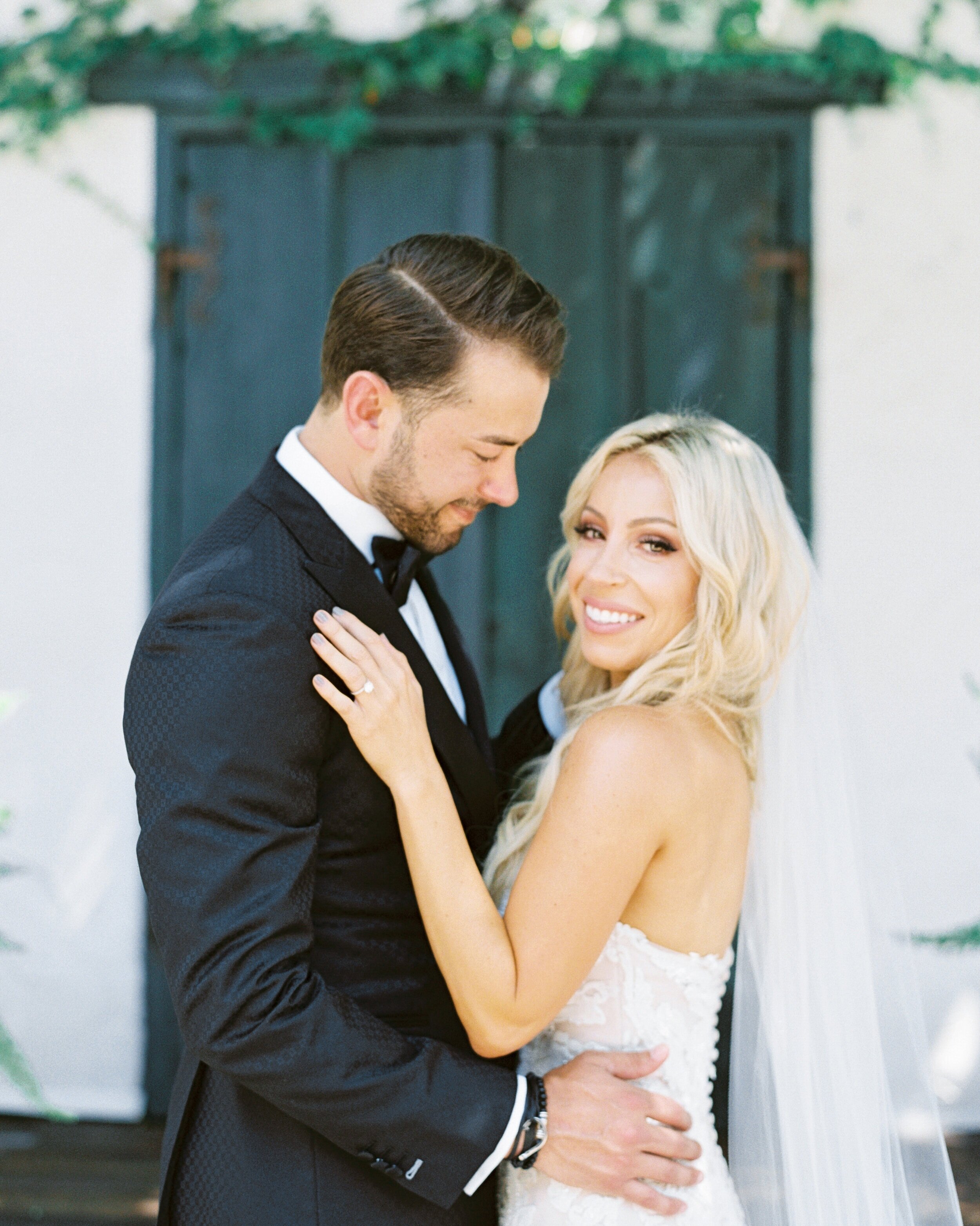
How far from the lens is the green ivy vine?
3.59 metres

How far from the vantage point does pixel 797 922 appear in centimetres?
192

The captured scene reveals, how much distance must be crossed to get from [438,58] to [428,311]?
86.8 inches

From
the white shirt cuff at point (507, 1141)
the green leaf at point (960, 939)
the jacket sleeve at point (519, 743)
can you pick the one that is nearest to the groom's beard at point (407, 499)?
the jacket sleeve at point (519, 743)

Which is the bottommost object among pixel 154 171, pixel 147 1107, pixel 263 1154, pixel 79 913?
pixel 147 1107

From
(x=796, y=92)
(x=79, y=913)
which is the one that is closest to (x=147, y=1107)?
(x=79, y=913)

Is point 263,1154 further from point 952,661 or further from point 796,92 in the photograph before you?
point 796,92

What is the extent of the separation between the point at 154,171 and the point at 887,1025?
3269 mm

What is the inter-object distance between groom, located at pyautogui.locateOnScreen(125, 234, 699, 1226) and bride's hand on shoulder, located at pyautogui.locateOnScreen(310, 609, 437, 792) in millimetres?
31

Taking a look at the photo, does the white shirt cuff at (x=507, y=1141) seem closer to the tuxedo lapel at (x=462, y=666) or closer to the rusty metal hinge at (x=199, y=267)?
the tuxedo lapel at (x=462, y=666)

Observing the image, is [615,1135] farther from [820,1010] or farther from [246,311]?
[246,311]

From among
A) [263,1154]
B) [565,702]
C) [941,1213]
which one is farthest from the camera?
[565,702]

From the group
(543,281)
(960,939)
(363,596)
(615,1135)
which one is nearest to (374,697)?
(363,596)

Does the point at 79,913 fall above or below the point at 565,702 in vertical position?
below

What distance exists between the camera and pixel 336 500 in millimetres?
1789
